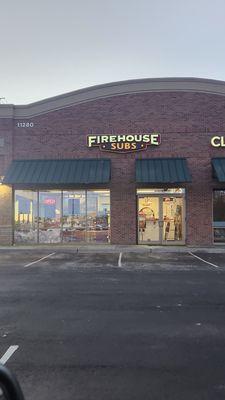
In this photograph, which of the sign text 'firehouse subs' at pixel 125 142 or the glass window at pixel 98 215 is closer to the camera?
the sign text 'firehouse subs' at pixel 125 142

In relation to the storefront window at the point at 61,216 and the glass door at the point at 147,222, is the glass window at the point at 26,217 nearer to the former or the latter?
the storefront window at the point at 61,216

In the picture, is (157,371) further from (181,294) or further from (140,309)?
(181,294)

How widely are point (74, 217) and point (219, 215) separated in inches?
313

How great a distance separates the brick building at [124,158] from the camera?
22.7 metres

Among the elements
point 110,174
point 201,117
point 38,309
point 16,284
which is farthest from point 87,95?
point 38,309

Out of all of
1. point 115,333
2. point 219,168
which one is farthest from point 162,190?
point 115,333

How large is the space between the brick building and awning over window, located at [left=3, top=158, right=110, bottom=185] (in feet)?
0.18

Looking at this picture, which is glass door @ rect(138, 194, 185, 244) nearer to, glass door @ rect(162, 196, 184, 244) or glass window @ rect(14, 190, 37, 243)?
glass door @ rect(162, 196, 184, 244)

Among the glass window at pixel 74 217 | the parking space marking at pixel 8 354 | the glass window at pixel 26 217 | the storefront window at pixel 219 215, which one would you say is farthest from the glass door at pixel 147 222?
the parking space marking at pixel 8 354

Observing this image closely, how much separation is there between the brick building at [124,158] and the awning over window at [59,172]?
2.1 inches

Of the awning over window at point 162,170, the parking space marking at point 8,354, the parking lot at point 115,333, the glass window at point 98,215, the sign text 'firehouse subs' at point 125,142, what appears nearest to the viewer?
the parking lot at point 115,333

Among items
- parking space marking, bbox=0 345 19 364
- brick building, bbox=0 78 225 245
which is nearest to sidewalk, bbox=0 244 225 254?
brick building, bbox=0 78 225 245

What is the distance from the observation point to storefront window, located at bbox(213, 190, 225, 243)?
2288cm

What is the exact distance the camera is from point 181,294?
9.85 m
